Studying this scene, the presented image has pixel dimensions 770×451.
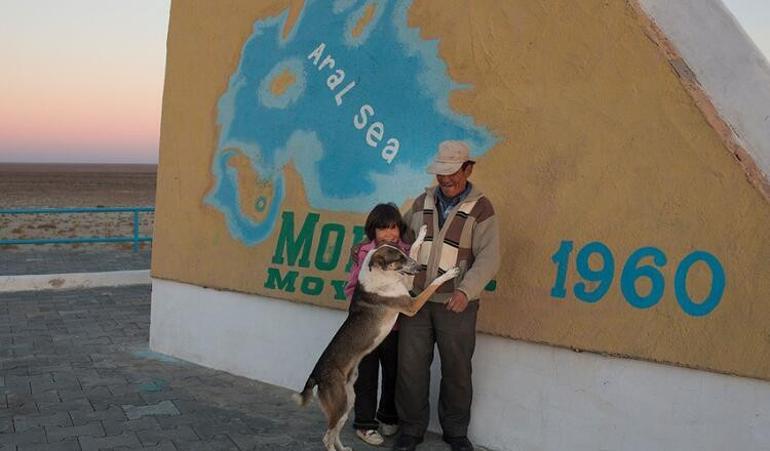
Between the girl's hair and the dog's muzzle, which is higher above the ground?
the girl's hair

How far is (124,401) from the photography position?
6285mm

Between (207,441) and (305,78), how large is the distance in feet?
9.75

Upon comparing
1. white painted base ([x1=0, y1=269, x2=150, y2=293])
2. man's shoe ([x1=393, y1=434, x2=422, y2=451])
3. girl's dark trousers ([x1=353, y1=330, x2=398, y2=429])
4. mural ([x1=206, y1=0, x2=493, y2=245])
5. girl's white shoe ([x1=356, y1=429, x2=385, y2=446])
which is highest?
mural ([x1=206, y1=0, x2=493, y2=245])

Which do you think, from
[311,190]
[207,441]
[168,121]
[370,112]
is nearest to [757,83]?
[370,112]

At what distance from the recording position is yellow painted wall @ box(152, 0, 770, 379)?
14.0ft

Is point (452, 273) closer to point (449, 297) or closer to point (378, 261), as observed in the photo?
point (449, 297)

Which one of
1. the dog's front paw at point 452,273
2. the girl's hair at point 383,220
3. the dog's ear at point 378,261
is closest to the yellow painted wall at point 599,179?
the dog's front paw at point 452,273

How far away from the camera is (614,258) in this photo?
15.5ft

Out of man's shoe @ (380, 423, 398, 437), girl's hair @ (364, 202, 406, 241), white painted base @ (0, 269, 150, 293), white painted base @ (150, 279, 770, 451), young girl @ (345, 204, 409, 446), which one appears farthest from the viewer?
white painted base @ (0, 269, 150, 293)

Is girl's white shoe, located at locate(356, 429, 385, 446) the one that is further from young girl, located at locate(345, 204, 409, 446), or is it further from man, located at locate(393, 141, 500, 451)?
man, located at locate(393, 141, 500, 451)

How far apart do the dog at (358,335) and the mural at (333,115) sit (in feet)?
3.46

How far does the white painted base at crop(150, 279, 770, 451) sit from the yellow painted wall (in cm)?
12

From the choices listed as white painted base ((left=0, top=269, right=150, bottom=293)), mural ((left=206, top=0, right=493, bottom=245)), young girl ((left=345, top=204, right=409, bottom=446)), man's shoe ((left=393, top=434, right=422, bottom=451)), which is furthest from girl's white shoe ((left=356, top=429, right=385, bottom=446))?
white painted base ((left=0, top=269, right=150, bottom=293))

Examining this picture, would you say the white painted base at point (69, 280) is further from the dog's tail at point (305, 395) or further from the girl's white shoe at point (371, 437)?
the dog's tail at point (305, 395)
